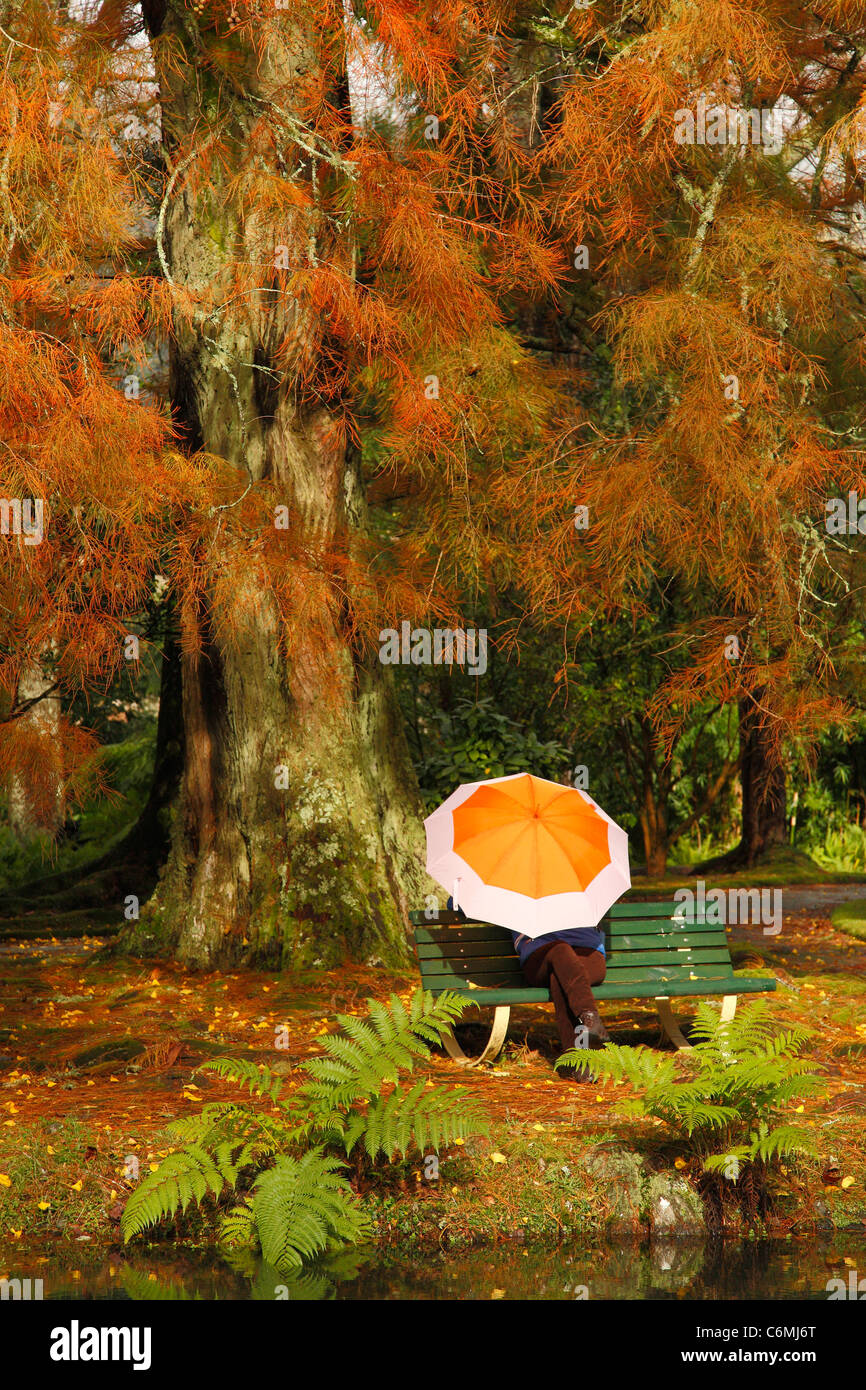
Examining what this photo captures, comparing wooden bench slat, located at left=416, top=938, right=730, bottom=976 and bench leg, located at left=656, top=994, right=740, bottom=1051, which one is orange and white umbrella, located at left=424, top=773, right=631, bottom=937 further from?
bench leg, located at left=656, top=994, right=740, bottom=1051

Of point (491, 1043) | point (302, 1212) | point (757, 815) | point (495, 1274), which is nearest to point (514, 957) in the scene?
point (491, 1043)

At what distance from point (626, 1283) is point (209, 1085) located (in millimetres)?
1717

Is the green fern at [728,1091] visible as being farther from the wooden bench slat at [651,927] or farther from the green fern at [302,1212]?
the wooden bench slat at [651,927]

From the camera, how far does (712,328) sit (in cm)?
591

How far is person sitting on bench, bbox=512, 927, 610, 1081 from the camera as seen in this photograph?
4555mm

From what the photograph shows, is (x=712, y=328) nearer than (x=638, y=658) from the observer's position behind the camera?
Yes

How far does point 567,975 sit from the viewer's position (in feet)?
15.0

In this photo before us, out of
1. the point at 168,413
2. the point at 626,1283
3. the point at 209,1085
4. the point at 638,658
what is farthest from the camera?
the point at 638,658

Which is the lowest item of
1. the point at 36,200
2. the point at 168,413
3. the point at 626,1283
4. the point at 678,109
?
the point at 626,1283

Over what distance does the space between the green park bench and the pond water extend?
1.11 metres

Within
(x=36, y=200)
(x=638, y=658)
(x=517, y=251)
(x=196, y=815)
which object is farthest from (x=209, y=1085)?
(x=638, y=658)

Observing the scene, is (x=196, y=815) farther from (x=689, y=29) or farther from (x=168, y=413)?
(x=689, y=29)

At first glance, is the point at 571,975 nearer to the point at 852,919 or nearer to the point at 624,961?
the point at 624,961

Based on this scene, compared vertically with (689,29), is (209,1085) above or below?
below
